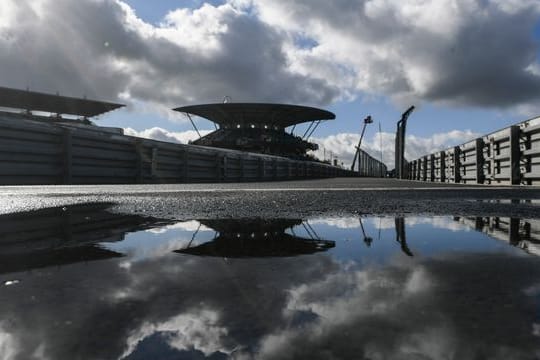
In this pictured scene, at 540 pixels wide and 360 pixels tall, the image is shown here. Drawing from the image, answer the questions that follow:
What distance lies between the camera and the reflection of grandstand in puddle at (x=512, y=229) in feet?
7.84

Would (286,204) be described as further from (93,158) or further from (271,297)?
(93,158)

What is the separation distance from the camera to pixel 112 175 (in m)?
17.2

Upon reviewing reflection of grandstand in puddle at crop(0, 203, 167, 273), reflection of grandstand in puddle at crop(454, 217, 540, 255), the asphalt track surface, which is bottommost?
reflection of grandstand in puddle at crop(0, 203, 167, 273)

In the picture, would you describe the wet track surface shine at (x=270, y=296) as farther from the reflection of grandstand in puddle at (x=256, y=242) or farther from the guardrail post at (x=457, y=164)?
the guardrail post at (x=457, y=164)

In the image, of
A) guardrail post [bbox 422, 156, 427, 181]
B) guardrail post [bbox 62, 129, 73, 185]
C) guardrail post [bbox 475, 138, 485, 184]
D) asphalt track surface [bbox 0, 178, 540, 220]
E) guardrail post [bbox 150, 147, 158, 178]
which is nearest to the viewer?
asphalt track surface [bbox 0, 178, 540, 220]

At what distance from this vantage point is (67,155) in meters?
14.6

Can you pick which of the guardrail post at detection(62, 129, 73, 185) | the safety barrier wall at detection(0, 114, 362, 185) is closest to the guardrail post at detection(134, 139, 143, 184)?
the safety barrier wall at detection(0, 114, 362, 185)

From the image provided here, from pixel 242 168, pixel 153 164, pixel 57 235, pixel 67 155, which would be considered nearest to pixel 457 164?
pixel 153 164

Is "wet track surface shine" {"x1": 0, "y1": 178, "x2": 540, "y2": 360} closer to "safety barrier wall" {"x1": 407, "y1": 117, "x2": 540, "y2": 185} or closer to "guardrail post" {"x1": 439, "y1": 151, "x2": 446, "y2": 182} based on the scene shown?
"safety barrier wall" {"x1": 407, "y1": 117, "x2": 540, "y2": 185}

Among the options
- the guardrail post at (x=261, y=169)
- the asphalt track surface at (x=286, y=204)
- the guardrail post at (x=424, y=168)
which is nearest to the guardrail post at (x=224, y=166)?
the guardrail post at (x=261, y=169)

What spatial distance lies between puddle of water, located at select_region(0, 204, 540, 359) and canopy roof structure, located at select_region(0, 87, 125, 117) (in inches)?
3215

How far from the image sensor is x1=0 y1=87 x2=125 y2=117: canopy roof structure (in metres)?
70.9

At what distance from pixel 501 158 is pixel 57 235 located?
14.1 meters

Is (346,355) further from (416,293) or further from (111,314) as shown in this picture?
(111,314)
